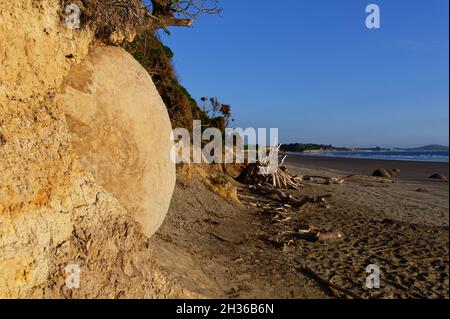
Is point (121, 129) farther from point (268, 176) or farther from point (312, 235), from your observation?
point (268, 176)

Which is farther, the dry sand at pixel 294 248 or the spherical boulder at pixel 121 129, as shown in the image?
the dry sand at pixel 294 248

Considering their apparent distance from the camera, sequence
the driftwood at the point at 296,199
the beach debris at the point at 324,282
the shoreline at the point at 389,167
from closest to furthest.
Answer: the beach debris at the point at 324,282 < the driftwood at the point at 296,199 < the shoreline at the point at 389,167

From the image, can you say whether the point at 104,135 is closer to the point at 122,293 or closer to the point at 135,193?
the point at 135,193

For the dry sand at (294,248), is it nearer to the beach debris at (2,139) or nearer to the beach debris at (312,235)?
the beach debris at (312,235)

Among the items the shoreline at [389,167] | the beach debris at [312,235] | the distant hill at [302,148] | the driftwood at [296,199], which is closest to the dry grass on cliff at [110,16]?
the beach debris at [312,235]

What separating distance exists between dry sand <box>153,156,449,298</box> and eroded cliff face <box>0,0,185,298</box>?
4.07 feet

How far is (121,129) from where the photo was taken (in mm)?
4027

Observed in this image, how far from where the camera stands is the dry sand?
5.68m

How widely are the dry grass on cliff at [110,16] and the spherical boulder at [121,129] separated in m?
0.23

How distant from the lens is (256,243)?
7.99 m

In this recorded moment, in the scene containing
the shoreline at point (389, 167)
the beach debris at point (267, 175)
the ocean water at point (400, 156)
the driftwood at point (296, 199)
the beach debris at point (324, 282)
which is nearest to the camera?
the beach debris at point (324, 282)

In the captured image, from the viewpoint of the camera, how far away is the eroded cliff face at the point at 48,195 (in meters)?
3.10

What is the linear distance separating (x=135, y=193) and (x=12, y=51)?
1789 millimetres

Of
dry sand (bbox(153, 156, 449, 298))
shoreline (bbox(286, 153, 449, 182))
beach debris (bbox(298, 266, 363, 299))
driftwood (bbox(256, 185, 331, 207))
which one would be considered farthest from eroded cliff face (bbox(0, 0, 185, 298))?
shoreline (bbox(286, 153, 449, 182))
